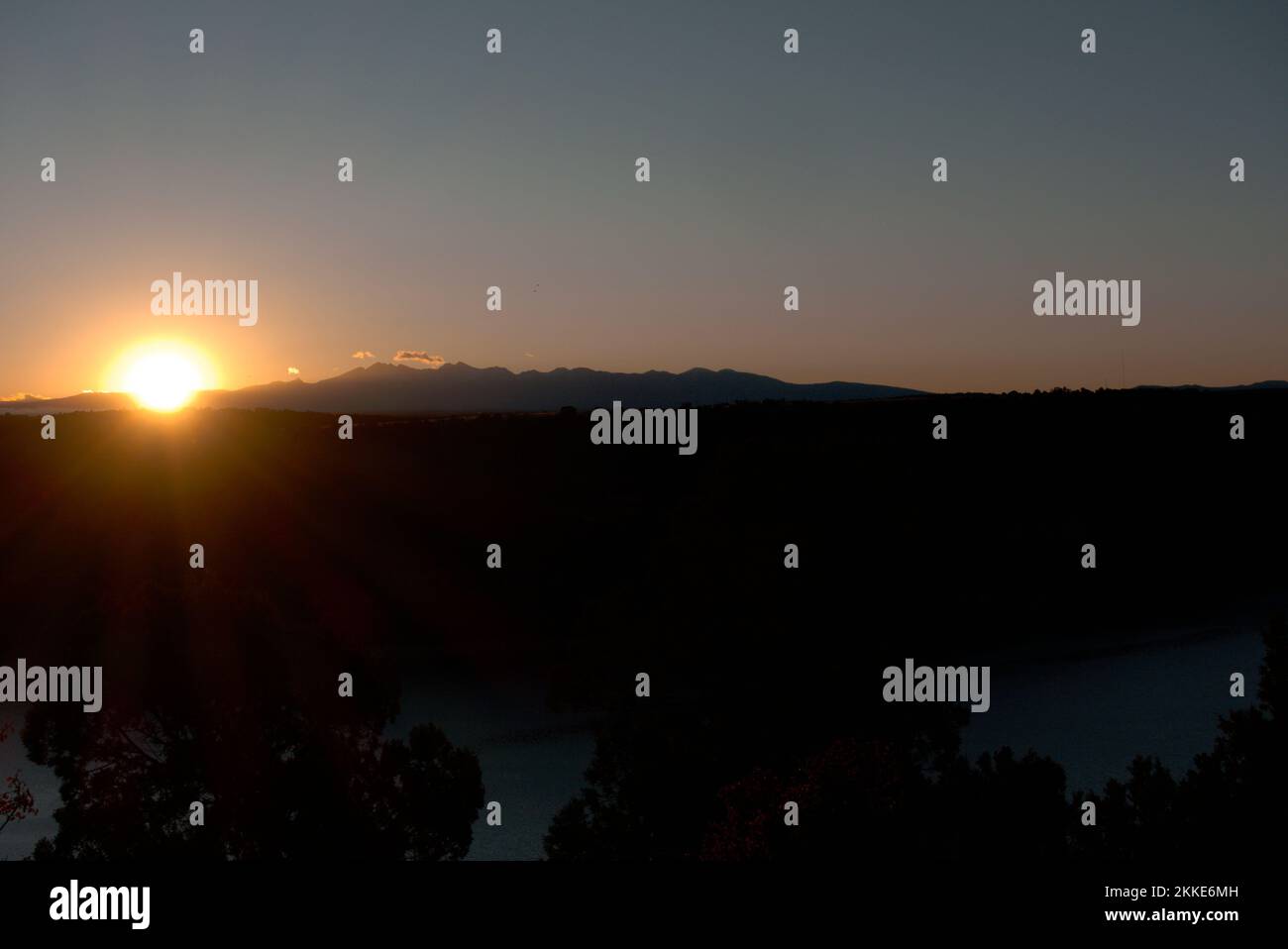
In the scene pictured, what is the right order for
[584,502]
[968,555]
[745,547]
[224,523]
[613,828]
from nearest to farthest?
[613,828]
[745,547]
[968,555]
[224,523]
[584,502]

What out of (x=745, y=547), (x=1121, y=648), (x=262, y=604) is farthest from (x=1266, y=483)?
(x=262, y=604)

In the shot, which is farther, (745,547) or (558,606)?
(558,606)

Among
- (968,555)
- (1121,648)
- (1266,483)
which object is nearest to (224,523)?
(968,555)

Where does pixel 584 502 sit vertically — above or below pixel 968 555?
above

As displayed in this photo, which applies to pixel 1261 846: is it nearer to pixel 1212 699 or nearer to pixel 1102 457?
pixel 1212 699

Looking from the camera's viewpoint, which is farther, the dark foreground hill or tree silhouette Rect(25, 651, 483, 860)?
the dark foreground hill

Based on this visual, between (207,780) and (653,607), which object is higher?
(653,607)

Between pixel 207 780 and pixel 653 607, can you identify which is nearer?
pixel 207 780

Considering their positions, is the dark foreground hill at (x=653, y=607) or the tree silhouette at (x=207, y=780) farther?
the dark foreground hill at (x=653, y=607)

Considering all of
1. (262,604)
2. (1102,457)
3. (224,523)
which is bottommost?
(262,604)

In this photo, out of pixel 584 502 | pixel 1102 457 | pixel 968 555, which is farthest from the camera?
pixel 1102 457
